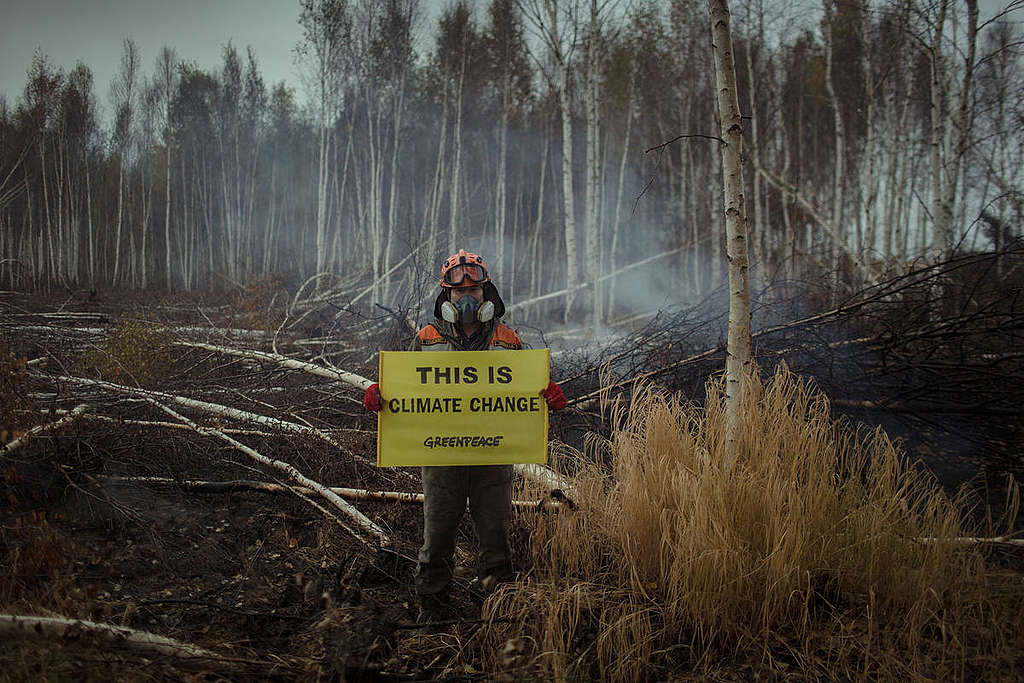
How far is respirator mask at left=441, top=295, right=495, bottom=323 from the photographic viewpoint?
3174 millimetres

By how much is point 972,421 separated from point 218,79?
89.1 feet

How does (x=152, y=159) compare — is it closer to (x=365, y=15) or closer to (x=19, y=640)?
(x=365, y=15)

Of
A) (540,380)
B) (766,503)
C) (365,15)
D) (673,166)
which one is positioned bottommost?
(766,503)

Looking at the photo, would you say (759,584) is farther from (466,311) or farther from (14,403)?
(14,403)

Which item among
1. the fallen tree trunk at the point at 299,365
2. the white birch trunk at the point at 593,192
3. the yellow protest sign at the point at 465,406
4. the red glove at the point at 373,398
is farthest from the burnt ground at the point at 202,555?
the white birch trunk at the point at 593,192

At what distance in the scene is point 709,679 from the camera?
269 centimetres

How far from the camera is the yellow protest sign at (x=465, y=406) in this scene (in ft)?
10.4

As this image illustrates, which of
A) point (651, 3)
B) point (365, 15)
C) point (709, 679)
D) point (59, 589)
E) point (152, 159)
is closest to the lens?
point (709, 679)

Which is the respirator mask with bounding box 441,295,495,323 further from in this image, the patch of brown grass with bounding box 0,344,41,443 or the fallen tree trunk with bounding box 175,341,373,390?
the patch of brown grass with bounding box 0,344,41,443

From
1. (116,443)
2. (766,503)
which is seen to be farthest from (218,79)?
(766,503)

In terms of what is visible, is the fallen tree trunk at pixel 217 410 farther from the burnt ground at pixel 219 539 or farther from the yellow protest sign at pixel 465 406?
the yellow protest sign at pixel 465 406

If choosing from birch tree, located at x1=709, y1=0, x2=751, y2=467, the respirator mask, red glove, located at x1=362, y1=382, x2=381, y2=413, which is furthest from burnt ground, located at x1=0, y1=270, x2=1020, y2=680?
birch tree, located at x1=709, y1=0, x2=751, y2=467

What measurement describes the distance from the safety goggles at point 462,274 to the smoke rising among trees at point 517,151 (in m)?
5.56

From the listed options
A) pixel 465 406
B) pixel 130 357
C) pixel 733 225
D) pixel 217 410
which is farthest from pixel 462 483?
pixel 130 357
